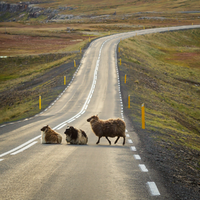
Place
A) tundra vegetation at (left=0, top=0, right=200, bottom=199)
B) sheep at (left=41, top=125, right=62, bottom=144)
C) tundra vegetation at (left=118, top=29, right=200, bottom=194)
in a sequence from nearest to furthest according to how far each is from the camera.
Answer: tundra vegetation at (left=118, top=29, right=200, bottom=194) < sheep at (left=41, top=125, right=62, bottom=144) < tundra vegetation at (left=0, top=0, right=200, bottom=199)

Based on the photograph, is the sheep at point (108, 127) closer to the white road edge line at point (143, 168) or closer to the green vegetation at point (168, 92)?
the white road edge line at point (143, 168)

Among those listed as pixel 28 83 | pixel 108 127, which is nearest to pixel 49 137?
pixel 108 127

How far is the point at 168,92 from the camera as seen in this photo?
37469 millimetres

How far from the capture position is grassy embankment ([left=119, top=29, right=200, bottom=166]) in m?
19.1

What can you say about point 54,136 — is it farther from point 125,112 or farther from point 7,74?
point 7,74

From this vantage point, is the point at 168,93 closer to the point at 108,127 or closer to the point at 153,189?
the point at 108,127

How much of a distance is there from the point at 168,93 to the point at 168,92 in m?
0.59

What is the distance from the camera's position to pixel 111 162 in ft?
27.4

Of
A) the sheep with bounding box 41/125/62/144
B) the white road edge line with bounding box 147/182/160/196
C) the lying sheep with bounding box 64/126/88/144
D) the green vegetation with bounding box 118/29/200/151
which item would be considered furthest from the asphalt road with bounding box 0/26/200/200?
the green vegetation with bounding box 118/29/200/151

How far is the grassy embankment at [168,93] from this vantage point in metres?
19.1

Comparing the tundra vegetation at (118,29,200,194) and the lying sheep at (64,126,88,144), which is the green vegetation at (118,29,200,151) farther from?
the lying sheep at (64,126,88,144)

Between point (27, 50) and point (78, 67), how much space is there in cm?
2832

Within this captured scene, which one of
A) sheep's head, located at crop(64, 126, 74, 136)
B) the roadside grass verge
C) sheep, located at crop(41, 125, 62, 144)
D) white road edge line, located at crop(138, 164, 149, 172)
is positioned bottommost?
white road edge line, located at crop(138, 164, 149, 172)

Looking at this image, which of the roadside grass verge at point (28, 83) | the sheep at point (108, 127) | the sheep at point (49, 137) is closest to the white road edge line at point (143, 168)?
the sheep at point (108, 127)
